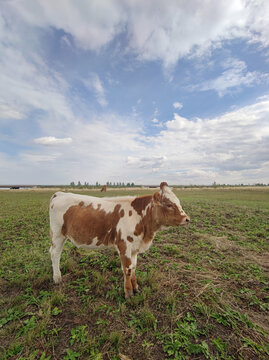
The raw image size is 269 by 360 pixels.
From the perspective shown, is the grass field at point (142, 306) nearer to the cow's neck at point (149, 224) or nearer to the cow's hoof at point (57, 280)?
the cow's hoof at point (57, 280)

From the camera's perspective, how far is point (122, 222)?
4352mm

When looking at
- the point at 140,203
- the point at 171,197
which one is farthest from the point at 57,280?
the point at 171,197

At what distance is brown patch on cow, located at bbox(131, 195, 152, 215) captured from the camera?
4.54 m

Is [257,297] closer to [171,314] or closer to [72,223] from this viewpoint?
[171,314]

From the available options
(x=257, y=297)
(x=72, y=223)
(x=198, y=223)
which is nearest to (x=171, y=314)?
(x=257, y=297)

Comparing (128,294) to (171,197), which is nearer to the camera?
(128,294)

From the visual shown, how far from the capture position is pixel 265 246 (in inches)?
295

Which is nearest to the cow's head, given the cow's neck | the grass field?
the cow's neck

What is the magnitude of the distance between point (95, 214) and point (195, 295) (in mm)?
3089

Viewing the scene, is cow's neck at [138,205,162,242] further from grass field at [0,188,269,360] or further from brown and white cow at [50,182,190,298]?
grass field at [0,188,269,360]

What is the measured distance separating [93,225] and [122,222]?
748 millimetres

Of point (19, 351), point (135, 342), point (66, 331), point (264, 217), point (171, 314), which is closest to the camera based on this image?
point (19, 351)

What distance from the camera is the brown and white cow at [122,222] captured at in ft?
13.9

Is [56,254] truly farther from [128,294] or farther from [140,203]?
[140,203]
